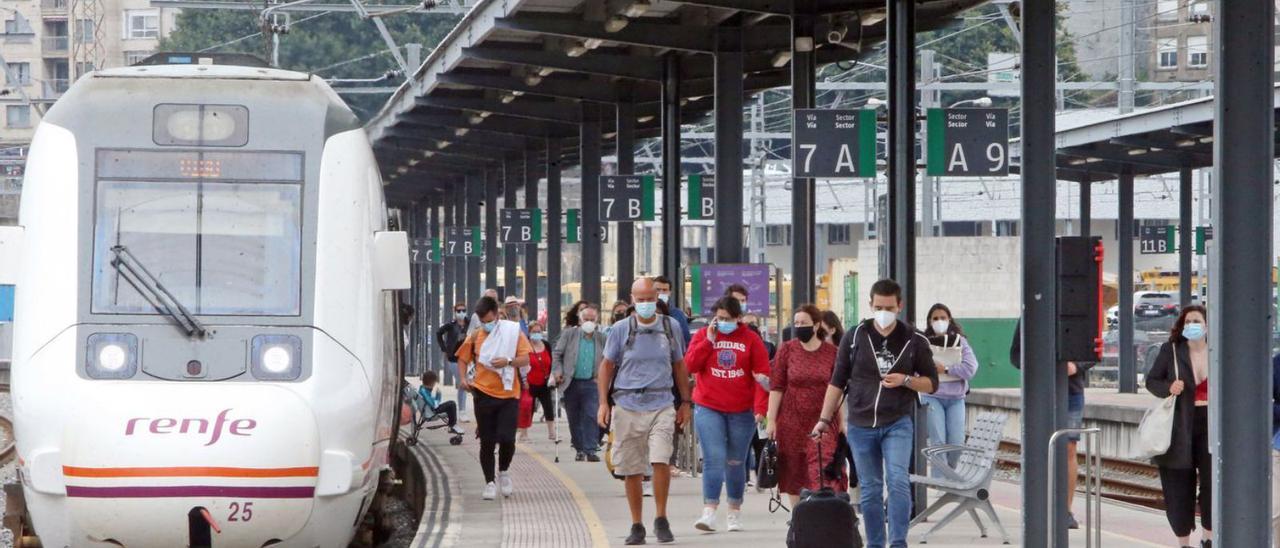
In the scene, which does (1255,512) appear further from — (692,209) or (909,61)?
(692,209)

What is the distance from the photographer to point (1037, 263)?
475 inches

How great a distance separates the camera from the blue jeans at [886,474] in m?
12.6

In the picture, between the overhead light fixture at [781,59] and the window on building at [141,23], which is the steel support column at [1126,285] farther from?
the window on building at [141,23]

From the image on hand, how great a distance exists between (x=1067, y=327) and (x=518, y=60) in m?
16.2

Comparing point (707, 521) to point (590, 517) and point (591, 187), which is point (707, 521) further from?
point (591, 187)

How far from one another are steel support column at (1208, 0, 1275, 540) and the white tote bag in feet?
9.86

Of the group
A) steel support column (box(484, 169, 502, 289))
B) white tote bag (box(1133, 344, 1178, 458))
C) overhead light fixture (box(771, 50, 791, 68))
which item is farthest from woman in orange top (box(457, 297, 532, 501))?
steel support column (box(484, 169, 502, 289))

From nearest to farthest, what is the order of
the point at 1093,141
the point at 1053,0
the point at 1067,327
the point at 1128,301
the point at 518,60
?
the point at 1067,327, the point at 1053,0, the point at 518,60, the point at 1093,141, the point at 1128,301

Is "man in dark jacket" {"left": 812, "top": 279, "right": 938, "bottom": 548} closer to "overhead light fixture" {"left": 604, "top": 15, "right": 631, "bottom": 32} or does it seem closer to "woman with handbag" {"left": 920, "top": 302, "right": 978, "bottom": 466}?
"woman with handbag" {"left": 920, "top": 302, "right": 978, "bottom": 466}

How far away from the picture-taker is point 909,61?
53.1ft

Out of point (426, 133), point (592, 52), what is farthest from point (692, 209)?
point (426, 133)

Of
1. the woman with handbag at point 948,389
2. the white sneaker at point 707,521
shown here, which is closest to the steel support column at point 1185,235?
the woman with handbag at point 948,389

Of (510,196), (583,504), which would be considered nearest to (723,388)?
(583,504)

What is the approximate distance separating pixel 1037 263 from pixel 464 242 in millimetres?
36789
